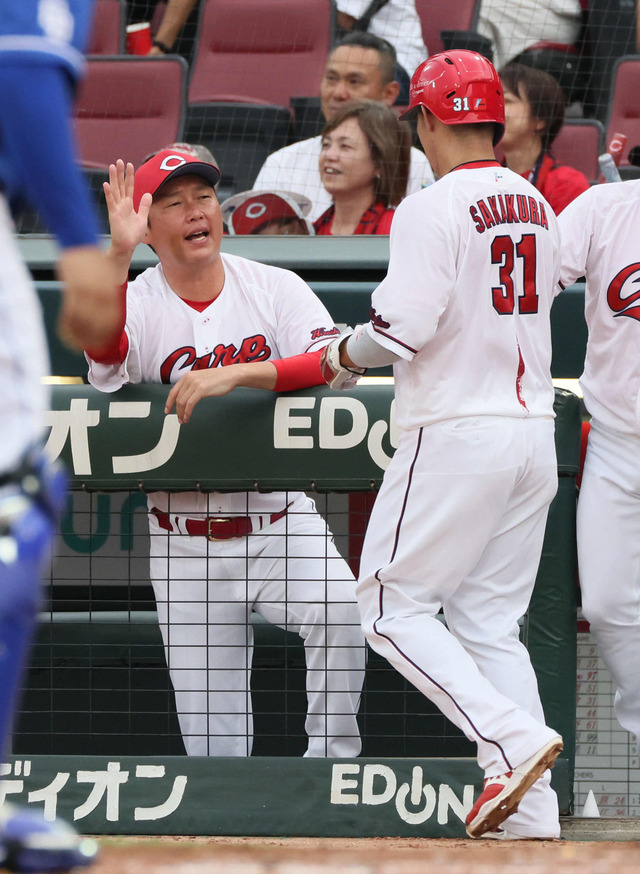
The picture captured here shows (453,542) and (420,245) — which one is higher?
(420,245)

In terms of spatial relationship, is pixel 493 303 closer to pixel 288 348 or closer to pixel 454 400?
pixel 454 400

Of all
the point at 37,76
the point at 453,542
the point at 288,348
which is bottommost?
the point at 453,542

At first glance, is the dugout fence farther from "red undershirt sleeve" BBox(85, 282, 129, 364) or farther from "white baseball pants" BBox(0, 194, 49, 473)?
"white baseball pants" BBox(0, 194, 49, 473)

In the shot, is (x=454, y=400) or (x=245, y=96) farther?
(x=245, y=96)

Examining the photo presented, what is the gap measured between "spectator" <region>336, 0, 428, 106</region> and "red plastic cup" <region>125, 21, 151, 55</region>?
4.16 feet

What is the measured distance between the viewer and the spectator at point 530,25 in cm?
675

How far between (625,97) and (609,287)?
369 cm

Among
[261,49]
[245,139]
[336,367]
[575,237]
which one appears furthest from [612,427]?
[261,49]

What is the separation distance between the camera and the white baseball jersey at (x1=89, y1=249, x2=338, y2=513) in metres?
3.26

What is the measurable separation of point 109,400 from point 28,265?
3.05ft

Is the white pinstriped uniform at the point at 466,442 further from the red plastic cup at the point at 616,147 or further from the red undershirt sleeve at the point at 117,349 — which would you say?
the red plastic cup at the point at 616,147

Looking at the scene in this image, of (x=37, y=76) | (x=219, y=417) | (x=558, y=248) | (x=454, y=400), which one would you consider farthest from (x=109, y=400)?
(x=37, y=76)

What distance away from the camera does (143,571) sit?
3.65m

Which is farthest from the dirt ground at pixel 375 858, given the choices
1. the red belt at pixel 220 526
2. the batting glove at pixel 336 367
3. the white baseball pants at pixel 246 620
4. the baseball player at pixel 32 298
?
the batting glove at pixel 336 367
